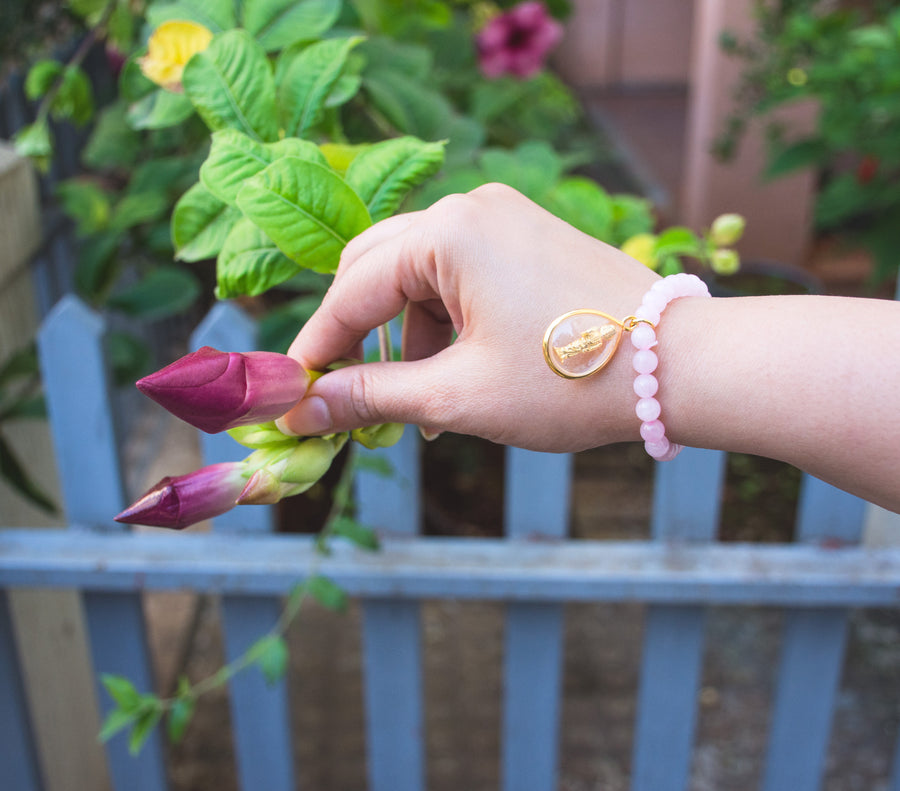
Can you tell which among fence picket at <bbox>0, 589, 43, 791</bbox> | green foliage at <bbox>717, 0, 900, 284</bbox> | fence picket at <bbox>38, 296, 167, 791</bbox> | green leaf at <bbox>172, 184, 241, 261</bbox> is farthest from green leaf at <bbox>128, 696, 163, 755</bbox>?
green foliage at <bbox>717, 0, 900, 284</bbox>

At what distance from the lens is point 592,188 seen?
109cm

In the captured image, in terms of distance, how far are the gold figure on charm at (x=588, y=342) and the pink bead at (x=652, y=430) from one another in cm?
7

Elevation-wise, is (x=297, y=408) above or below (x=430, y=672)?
above

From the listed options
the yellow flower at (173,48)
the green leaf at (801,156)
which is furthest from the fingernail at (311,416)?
the green leaf at (801,156)

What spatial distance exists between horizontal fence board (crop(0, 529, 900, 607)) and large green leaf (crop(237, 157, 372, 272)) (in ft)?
2.68

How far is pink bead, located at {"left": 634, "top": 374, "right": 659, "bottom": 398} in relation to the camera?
57cm

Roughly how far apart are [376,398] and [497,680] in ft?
6.12

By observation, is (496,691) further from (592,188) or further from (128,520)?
(128,520)

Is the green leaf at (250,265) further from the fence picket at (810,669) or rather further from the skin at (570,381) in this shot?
the fence picket at (810,669)

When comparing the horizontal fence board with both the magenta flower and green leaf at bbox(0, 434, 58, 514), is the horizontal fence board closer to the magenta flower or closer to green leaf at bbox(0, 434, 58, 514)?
green leaf at bbox(0, 434, 58, 514)

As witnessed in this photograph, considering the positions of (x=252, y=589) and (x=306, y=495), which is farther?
(x=306, y=495)

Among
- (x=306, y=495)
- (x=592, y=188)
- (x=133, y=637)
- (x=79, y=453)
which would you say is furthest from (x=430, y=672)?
(x=592, y=188)


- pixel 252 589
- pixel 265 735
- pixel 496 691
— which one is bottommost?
pixel 496 691

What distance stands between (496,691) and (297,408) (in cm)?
187
